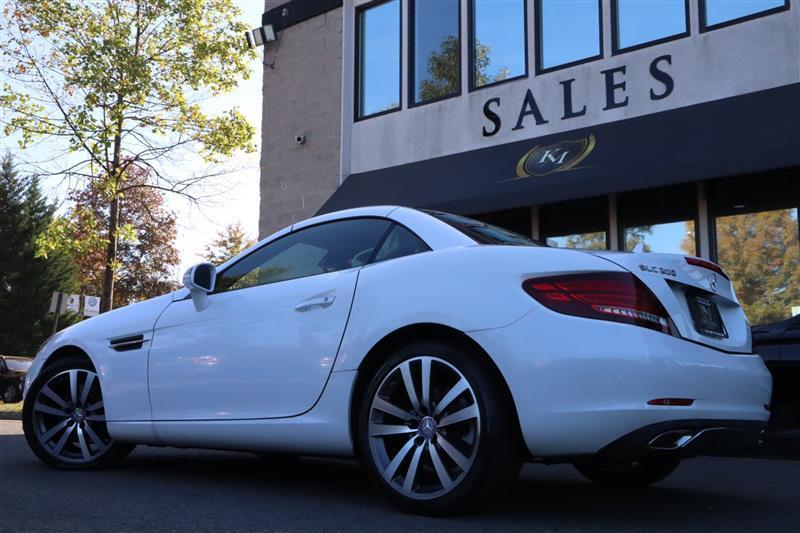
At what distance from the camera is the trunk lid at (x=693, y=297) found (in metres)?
3.42

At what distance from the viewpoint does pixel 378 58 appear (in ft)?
47.6

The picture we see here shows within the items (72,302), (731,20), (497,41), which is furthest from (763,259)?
(72,302)

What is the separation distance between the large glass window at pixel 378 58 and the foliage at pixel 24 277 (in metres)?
29.1

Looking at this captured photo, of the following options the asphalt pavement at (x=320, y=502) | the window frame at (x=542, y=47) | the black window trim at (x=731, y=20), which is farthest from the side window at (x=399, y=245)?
the window frame at (x=542, y=47)

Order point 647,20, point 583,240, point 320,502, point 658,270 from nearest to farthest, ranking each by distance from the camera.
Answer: point 658,270 < point 320,502 < point 647,20 < point 583,240

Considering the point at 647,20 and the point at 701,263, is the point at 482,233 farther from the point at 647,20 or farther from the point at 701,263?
the point at 647,20

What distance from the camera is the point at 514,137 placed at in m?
12.0

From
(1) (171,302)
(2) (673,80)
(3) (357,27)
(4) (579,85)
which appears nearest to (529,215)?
(4) (579,85)

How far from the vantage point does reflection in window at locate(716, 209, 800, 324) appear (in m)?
9.77

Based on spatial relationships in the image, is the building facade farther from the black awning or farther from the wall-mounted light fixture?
the wall-mounted light fixture

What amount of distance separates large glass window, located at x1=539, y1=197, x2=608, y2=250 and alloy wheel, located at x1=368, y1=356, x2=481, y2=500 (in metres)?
8.04

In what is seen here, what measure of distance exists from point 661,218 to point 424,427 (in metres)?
8.13

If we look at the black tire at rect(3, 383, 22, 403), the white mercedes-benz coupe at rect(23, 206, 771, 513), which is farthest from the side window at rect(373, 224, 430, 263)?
the black tire at rect(3, 383, 22, 403)

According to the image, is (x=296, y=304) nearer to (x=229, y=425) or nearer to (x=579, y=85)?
(x=229, y=425)
